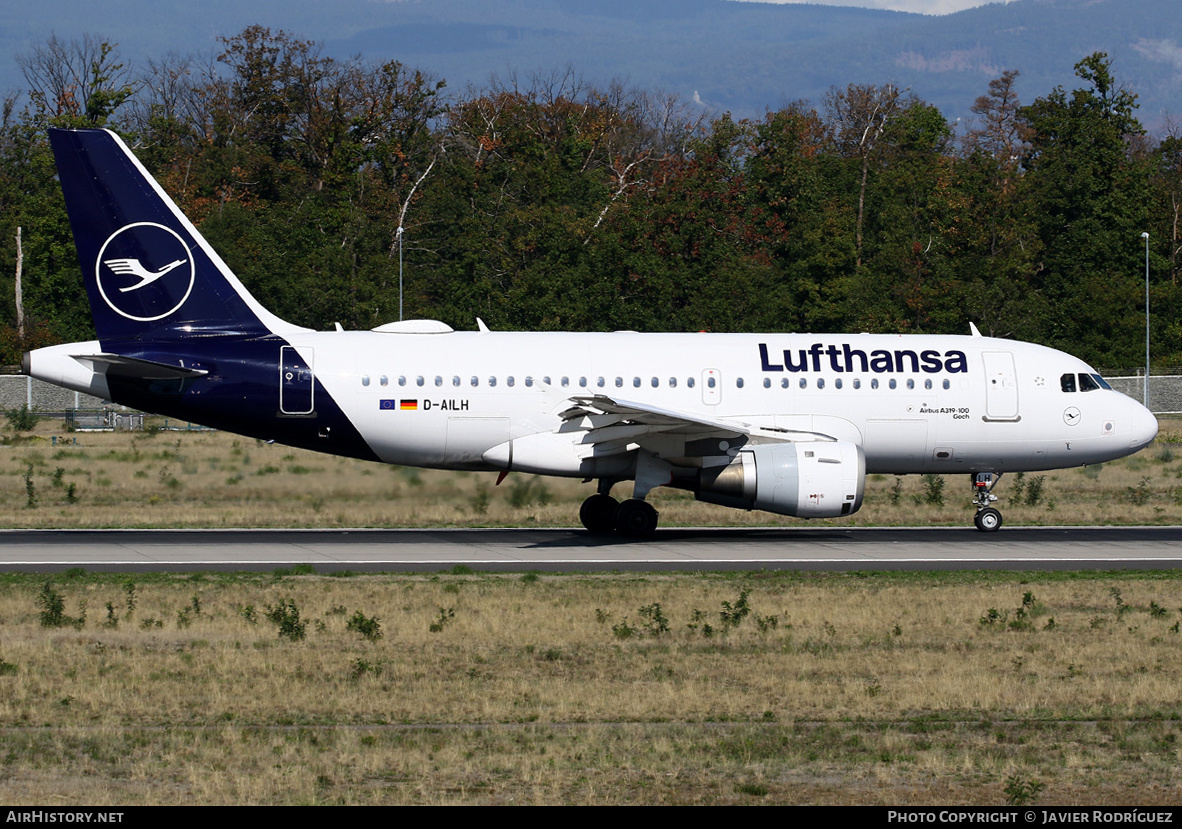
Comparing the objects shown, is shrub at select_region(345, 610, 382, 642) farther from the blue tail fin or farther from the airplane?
the blue tail fin

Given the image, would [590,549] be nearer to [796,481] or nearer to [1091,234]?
[796,481]

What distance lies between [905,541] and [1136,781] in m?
17.4

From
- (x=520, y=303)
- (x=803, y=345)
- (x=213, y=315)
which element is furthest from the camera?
(x=520, y=303)

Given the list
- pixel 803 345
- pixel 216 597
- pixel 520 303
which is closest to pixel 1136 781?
pixel 216 597

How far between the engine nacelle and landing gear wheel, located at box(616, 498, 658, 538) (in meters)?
1.83

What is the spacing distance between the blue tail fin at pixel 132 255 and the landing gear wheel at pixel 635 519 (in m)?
8.25

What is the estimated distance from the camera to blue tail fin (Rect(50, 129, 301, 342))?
2784 cm

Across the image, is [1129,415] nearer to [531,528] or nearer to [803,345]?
[803,345]

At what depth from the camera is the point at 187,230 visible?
2855 centimetres

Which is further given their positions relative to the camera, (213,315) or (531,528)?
(531,528)

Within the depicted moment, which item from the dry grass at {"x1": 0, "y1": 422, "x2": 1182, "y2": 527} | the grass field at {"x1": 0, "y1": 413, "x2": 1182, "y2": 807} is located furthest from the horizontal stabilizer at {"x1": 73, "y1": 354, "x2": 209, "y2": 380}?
the grass field at {"x1": 0, "y1": 413, "x2": 1182, "y2": 807}

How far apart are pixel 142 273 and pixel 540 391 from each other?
8.40m

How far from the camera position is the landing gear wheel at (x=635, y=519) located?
2880 centimetres

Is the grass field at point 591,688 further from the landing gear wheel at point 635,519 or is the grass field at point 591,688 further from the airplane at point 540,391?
the landing gear wheel at point 635,519
